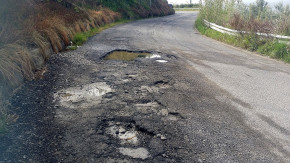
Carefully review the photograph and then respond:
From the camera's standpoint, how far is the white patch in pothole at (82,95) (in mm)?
4180

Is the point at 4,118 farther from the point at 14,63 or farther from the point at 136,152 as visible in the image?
the point at 136,152

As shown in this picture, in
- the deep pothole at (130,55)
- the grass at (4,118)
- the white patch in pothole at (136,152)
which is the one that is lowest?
the white patch in pothole at (136,152)

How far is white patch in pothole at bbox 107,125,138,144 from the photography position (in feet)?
10.4

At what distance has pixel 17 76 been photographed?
4.65 m

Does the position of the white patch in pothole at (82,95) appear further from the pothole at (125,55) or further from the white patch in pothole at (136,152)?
the pothole at (125,55)

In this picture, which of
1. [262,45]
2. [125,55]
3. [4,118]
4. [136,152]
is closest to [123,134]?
[136,152]

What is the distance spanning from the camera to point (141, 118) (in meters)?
3.74

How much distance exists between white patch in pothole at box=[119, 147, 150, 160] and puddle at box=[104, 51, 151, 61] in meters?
4.58

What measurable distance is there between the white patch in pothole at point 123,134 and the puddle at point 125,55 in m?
4.07

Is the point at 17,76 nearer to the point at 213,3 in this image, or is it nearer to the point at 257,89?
the point at 257,89

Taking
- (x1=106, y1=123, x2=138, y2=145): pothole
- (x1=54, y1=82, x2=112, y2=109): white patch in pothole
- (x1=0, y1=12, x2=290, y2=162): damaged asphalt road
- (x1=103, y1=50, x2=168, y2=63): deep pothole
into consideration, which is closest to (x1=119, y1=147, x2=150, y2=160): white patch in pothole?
(x1=0, y1=12, x2=290, y2=162): damaged asphalt road

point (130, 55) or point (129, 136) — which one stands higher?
point (130, 55)

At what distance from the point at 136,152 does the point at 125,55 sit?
5201 millimetres

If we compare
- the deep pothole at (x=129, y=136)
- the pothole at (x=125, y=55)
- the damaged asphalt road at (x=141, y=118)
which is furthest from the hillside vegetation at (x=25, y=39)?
the pothole at (x=125, y=55)
